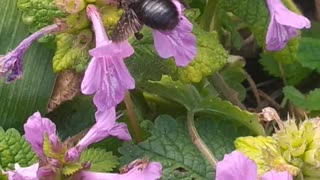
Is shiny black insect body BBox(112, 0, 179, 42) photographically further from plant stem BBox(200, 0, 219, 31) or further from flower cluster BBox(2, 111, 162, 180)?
plant stem BBox(200, 0, 219, 31)

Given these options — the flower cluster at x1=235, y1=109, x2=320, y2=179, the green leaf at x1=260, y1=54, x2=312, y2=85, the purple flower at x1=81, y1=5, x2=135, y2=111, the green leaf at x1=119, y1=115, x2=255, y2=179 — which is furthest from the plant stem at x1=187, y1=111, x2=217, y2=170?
the green leaf at x1=260, y1=54, x2=312, y2=85

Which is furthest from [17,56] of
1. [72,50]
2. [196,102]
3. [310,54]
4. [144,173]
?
[310,54]

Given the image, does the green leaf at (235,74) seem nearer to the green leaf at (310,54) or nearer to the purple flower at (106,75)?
the green leaf at (310,54)

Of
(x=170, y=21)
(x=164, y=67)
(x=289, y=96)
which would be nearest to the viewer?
(x=170, y=21)

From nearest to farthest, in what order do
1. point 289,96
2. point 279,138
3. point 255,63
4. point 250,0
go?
1. point 279,138
2. point 250,0
3. point 289,96
4. point 255,63

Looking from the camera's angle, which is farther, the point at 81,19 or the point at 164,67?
the point at 164,67

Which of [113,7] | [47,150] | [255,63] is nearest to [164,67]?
[113,7]

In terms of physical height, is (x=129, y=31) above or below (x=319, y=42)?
above

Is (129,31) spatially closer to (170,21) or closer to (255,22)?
(170,21)
